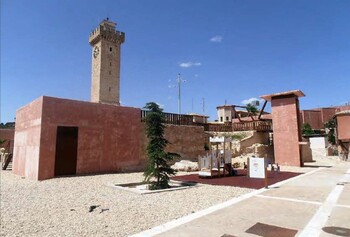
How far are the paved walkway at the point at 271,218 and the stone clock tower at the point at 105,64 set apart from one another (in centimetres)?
3430

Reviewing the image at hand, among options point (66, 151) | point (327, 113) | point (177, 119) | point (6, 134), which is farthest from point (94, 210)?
point (327, 113)

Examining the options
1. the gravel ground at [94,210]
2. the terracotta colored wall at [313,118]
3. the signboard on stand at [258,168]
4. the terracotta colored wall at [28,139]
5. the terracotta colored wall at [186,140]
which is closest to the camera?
the gravel ground at [94,210]

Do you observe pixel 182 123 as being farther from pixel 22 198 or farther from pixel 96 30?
pixel 96 30

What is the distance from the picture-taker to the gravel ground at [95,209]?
17.4ft

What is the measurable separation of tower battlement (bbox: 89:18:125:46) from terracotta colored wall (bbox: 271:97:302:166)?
99.2 feet

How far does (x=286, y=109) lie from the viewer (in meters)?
18.9

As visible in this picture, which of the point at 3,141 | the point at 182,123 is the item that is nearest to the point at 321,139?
the point at 182,123

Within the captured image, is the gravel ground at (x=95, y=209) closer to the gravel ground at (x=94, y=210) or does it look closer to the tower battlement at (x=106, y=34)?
the gravel ground at (x=94, y=210)

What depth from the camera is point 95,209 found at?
671 centimetres

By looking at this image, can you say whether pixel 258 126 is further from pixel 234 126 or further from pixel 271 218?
pixel 271 218

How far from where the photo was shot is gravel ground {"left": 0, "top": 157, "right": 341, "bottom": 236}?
5309 millimetres

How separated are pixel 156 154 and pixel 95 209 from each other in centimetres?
349

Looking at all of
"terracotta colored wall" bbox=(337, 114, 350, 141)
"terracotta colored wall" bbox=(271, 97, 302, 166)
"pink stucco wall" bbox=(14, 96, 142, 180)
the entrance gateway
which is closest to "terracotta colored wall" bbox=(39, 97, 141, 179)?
"pink stucco wall" bbox=(14, 96, 142, 180)

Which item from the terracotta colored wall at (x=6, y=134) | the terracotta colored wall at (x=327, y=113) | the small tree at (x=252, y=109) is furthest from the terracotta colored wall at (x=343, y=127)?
the terracotta colored wall at (x=6, y=134)
